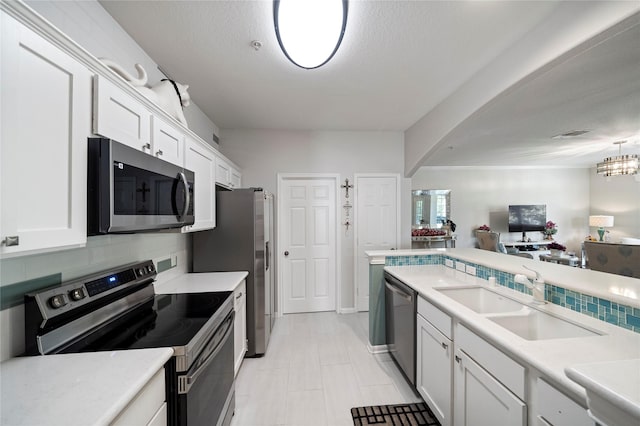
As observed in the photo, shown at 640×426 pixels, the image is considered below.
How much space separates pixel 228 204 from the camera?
8.46 feet

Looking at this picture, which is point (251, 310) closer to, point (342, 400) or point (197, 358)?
point (342, 400)

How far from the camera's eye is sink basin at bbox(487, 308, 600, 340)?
1.34m

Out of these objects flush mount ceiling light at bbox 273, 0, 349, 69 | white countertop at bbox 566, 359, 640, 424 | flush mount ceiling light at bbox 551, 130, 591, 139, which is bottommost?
white countertop at bbox 566, 359, 640, 424

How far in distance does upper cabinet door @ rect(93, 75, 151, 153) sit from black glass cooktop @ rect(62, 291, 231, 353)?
3.09 feet

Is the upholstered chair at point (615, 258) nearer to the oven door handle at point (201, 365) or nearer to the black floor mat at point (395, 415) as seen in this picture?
the black floor mat at point (395, 415)

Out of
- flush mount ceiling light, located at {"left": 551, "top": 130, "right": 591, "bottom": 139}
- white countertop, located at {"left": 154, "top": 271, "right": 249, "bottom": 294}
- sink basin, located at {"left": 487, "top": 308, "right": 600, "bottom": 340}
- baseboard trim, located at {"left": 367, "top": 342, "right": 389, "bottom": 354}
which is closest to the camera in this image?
sink basin, located at {"left": 487, "top": 308, "right": 600, "bottom": 340}

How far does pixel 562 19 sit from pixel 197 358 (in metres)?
2.82

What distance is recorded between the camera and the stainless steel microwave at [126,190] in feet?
3.29

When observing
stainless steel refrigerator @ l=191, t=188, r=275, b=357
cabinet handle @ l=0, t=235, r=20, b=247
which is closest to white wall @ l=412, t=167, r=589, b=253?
stainless steel refrigerator @ l=191, t=188, r=275, b=357

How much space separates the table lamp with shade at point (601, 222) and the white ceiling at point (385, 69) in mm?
3384

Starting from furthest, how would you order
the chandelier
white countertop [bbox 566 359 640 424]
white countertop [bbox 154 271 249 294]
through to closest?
the chandelier, white countertop [bbox 154 271 249 294], white countertop [bbox 566 359 640 424]

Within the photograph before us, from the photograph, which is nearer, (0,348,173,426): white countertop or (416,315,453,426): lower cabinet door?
(0,348,173,426): white countertop

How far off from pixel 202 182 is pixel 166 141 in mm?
618

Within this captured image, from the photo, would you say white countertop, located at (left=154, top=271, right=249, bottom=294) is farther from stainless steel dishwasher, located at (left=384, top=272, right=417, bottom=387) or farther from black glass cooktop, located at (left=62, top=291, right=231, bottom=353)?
stainless steel dishwasher, located at (left=384, top=272, right=417, bottom=387)
